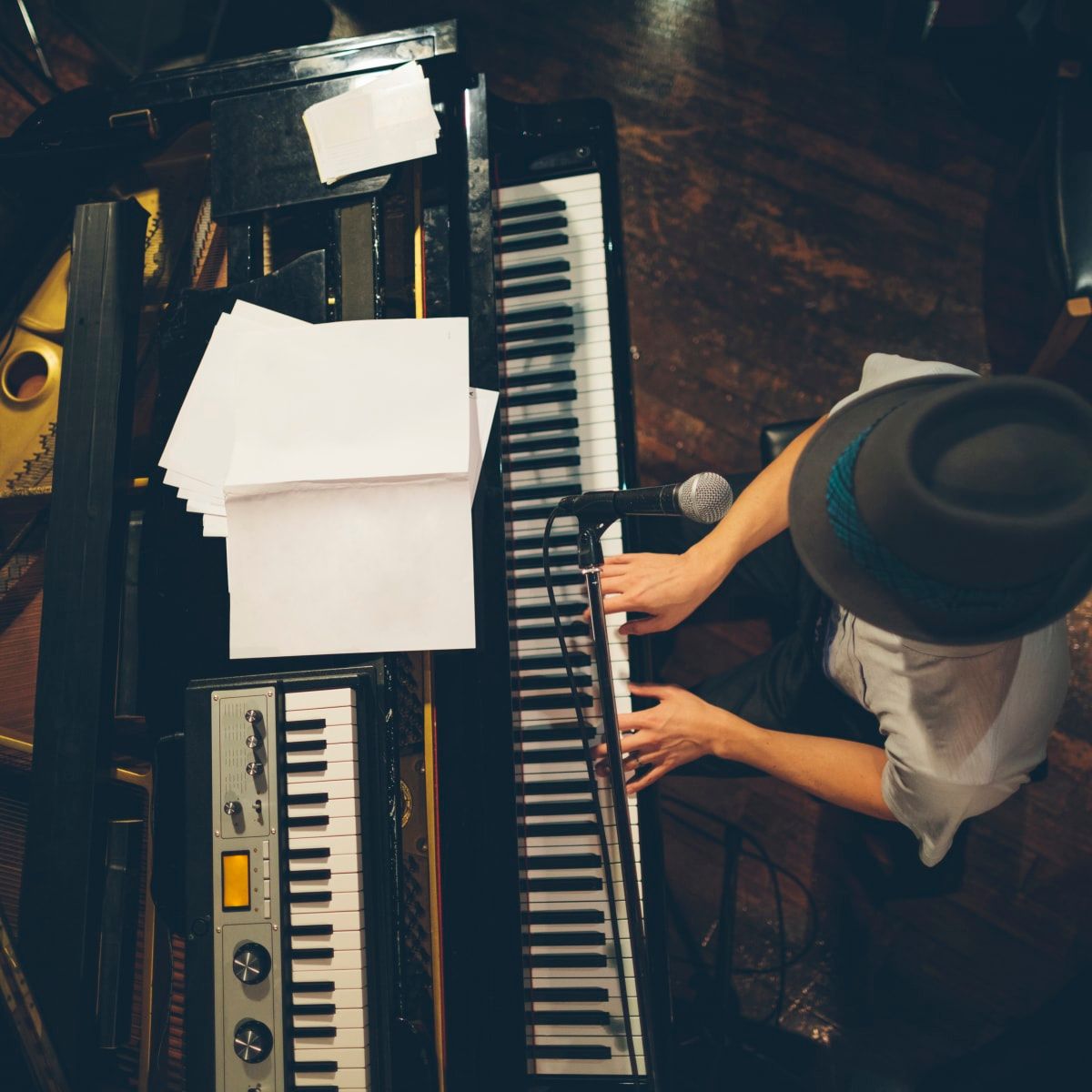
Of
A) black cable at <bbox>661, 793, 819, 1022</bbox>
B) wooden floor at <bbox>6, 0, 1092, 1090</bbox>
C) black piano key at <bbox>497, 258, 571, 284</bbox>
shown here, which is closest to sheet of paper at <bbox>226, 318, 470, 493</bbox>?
black piano key at <bbox>497, 258, 571, 284</bbox>

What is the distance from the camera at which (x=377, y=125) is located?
1741 mm

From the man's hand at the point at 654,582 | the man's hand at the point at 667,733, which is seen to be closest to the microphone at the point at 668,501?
the man's hand at the point at 654,582

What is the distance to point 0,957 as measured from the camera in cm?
152

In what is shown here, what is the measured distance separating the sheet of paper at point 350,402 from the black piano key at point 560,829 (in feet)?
2.80

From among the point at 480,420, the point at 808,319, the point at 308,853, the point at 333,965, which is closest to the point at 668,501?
the point at 480,420

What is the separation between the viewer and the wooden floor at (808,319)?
2590mm

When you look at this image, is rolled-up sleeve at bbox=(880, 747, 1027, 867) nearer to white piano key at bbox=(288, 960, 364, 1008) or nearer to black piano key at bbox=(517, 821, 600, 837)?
black piano key at bbox=(517, 821, 600, 837)

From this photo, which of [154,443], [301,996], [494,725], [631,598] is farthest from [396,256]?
[301,996]

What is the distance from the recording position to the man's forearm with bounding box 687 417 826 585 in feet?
5.88

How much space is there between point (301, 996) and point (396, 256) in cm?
154

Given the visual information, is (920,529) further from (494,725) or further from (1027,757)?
(494,725)

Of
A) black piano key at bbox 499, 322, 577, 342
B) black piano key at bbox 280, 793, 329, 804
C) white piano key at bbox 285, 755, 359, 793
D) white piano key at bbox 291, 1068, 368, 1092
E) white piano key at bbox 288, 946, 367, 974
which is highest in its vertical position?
black piano key at bbox 499, 322, 577, 342

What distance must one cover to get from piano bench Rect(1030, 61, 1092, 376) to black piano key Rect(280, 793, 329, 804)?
91.5 inches

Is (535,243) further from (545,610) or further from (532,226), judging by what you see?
(545,610)
